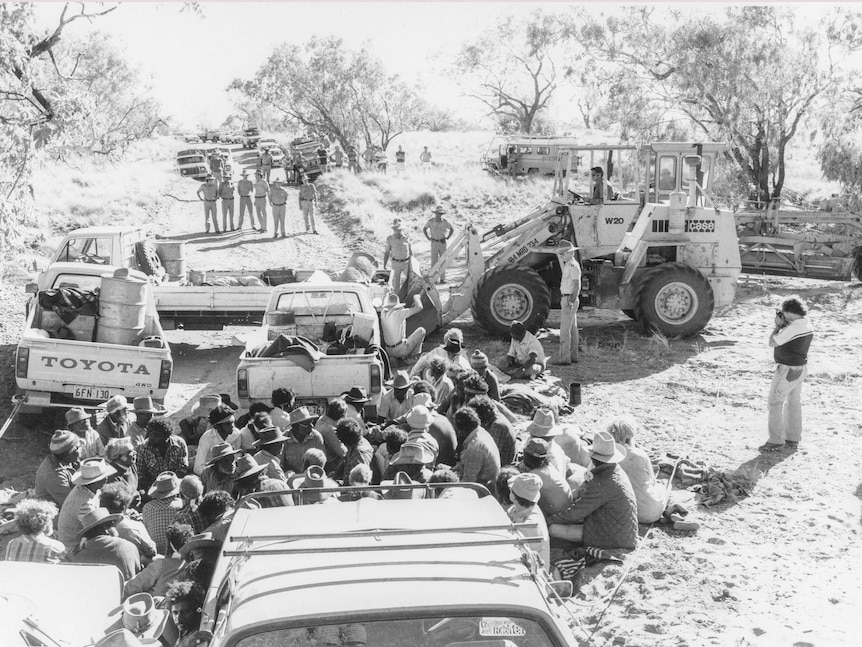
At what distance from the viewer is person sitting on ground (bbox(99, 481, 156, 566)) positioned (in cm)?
583

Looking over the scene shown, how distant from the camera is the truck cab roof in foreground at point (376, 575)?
3.28 metres

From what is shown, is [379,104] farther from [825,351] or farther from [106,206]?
[825,351]

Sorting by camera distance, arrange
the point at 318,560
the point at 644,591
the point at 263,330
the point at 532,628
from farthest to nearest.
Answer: the point at 263,330, the point at 644,591, the point at 318,560, the point at 532,628

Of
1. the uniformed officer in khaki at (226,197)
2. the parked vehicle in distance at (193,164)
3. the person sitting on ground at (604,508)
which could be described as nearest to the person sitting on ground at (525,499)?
the person sitting on ground at (604,508)

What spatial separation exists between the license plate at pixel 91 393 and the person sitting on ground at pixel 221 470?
3405mm

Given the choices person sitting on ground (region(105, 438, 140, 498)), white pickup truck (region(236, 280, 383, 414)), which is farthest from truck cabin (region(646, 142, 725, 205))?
person sitting on ground (region(105, 438, 140, 498))

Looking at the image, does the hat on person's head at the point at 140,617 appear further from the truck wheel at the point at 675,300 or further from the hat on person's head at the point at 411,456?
the truck wheel at the point at 675,300

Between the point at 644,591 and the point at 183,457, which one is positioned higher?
the point at 183,457

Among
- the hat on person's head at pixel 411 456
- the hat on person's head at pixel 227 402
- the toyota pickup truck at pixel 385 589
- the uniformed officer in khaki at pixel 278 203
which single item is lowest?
the hat on person's head at pixel 227 402

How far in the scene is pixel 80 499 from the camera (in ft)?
20.7

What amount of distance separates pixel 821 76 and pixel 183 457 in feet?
67.4

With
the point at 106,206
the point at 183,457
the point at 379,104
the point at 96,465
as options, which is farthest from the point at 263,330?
the point at 379,104

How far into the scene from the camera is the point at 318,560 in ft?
12.0

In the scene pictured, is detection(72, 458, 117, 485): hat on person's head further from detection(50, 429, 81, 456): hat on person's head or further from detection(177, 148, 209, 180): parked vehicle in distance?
detection(177, 148, 209, 180): parked vehicle in distance
